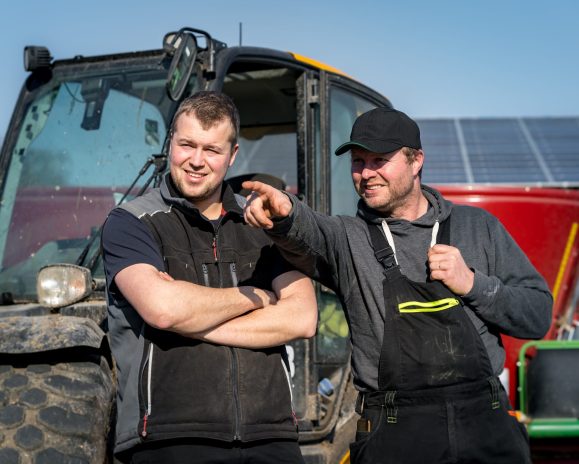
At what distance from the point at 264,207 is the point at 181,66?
1.45m

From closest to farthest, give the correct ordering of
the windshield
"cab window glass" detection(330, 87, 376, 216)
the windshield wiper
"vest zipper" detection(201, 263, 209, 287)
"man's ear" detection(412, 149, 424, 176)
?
"vest zipper" detection(201, 263, 209, 287) → "man's ear" detection(412, 149, 424, 176) → the windshield wiper → the windshield → "cab window glass" detection(330, 87, 376, 216)

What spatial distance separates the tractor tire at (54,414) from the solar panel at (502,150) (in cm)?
553

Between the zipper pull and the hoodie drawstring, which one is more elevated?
the hoodie drawstring

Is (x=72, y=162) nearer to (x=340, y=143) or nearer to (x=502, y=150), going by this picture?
(x=340, y=143)

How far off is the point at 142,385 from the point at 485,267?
1212mm

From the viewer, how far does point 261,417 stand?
2645 millimetres

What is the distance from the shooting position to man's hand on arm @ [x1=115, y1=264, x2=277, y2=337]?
8.49ft

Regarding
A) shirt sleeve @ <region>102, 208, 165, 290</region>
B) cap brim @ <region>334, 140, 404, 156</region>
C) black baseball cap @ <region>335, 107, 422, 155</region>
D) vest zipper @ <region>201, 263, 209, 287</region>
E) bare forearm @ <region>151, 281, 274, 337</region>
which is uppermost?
black baseball cap @ <region>335, 107, 422, 155</region>

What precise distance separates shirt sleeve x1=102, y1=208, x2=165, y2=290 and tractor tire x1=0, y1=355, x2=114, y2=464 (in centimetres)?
52

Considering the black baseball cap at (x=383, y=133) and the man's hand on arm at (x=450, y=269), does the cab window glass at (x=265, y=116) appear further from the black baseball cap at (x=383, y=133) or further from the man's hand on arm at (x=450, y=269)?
the man's hand on arm at (x=450, y=269)

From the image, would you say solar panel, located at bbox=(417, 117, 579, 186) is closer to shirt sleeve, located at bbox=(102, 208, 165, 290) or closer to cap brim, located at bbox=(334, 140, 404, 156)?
cap brim, located at bbox=(334, 140, 404, 156)

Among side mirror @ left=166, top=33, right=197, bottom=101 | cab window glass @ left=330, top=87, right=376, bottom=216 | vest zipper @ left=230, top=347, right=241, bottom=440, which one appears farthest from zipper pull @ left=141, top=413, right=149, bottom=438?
cab window glass @ left=330, top=87, right=376, bottom=216

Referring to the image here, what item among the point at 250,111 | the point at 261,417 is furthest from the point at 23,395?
the point at 250,111

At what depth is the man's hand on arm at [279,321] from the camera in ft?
8.88
